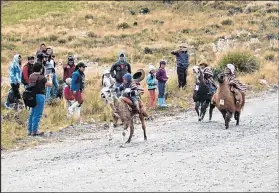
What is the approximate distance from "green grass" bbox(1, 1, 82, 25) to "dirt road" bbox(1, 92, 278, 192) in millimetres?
44013

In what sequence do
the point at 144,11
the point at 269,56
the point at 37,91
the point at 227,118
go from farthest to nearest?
1. the point at 144,11
2. the point at 269,56
3. the point at 227,118
4. the point at 37,91

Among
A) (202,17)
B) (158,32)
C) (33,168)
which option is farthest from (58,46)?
(33,168)

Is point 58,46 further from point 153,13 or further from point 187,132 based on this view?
point 187,132

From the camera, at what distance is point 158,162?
36.9ft

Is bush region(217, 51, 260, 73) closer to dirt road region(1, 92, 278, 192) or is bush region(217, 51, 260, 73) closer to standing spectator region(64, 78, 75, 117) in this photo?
dirt road region(1, 92, 278, 192)

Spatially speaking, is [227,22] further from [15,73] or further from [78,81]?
[78,81]

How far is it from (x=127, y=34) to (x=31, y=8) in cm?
2114

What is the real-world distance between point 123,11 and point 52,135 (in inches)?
1821

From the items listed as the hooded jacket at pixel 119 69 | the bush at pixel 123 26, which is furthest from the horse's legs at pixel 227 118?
the bush at pixel 123 26

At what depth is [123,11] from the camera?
196 feet

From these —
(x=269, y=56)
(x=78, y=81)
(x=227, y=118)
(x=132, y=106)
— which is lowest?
(x=227, y=118)

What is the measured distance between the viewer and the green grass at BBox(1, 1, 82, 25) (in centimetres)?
5891

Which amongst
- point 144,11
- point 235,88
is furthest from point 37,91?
point 144,11

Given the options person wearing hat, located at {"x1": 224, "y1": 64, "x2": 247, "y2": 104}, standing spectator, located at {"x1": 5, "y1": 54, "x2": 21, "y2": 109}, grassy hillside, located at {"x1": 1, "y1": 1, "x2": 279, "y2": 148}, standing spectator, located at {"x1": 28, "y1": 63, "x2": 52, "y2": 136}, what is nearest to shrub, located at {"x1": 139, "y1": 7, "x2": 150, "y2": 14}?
grassy hillside, located at {"x1": 1, "y1": 1, "x2": 279, "y2": 148}
